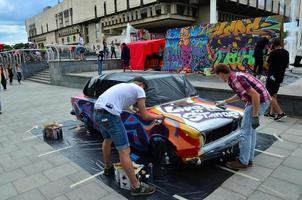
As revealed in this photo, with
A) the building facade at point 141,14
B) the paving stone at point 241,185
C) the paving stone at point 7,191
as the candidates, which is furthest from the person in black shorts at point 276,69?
the building facade at point 141,14

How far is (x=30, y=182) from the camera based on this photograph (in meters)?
3.73

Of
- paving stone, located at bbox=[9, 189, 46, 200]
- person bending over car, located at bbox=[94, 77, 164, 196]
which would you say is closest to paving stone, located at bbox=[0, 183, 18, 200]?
paving stone, located at bbox=[9, 189, 46, 200]

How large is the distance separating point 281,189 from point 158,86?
248 centimetres

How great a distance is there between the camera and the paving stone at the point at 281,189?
306 centimetres

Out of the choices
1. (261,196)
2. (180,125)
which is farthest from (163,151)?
(261,196)

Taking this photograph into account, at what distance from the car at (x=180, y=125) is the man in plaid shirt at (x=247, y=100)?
22 cm

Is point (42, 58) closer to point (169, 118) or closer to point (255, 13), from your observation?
point (169, 118)

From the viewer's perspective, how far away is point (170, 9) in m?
36.8

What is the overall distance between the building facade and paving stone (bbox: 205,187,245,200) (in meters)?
25.8

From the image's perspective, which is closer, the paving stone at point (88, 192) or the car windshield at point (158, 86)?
the paving stone at point (88, 192)

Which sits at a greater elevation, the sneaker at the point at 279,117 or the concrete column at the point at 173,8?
the concrete column at the point at 173,8

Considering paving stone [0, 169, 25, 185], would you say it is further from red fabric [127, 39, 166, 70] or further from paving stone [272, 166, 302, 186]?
red fabric [127, 39, 166, 70]

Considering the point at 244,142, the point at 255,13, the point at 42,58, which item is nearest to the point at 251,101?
the point at 244,142

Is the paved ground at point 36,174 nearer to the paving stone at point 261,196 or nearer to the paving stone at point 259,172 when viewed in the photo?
the paving stone at point 261,196
